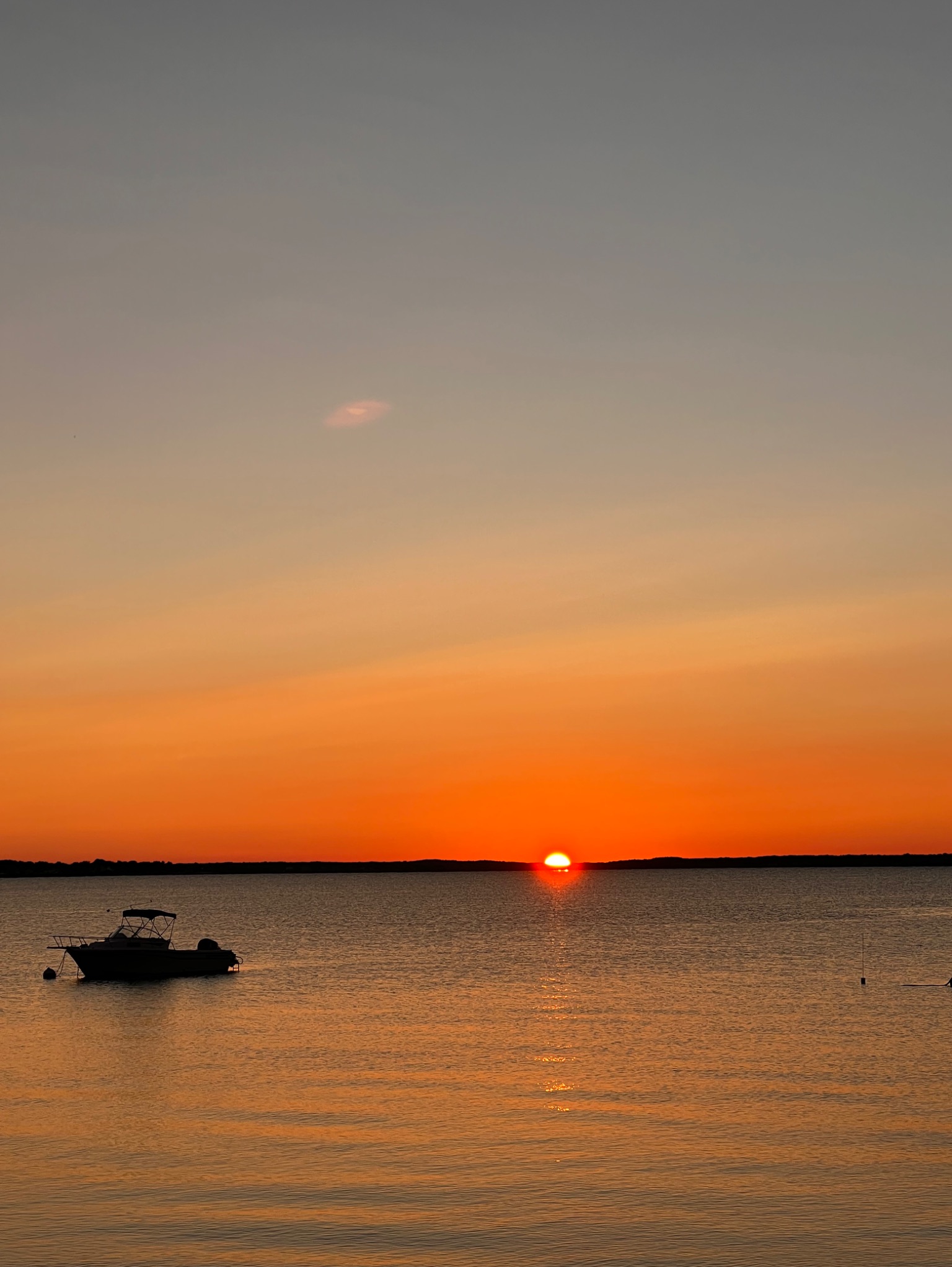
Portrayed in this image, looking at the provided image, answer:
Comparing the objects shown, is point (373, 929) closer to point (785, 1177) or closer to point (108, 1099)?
point (108, 1099)

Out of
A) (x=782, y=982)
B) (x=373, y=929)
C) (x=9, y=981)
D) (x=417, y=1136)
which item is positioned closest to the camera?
(x=417, y=1136)

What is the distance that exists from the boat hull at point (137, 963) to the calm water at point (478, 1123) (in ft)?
4.62

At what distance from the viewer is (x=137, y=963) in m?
86.9

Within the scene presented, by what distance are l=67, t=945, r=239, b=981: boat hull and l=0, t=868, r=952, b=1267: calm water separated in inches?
55.4

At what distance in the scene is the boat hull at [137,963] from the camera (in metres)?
85.9

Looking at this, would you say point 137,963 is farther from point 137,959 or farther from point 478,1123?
point 478,1123

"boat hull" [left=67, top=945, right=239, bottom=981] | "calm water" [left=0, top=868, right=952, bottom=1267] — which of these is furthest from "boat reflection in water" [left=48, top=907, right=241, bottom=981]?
"calm water" [left=0, top=868, right=952, bottom=1267]

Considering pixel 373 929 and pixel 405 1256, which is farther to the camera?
pixel 373 929

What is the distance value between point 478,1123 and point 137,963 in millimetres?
52556

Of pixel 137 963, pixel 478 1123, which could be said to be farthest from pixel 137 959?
pixel 478 1123

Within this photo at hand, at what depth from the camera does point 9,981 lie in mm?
90250

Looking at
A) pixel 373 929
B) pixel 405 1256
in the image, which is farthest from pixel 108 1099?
pixel 373 929

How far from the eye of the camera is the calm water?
28453 millimetres

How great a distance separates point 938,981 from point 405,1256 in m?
65.0
